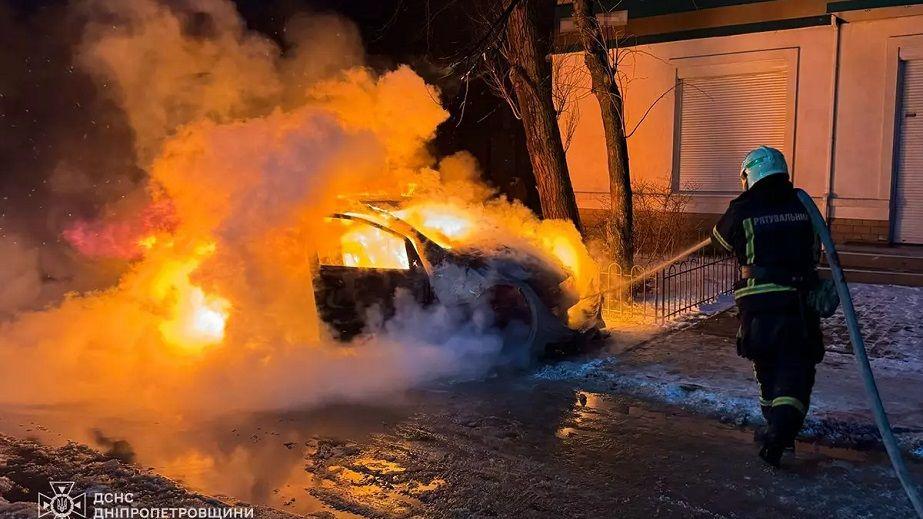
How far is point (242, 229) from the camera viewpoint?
6969mm

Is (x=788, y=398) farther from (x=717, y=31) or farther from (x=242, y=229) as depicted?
(x=717, y=31)

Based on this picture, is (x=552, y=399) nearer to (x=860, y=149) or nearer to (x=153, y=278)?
(x=153, y=278)

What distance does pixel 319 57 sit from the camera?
32.8ft

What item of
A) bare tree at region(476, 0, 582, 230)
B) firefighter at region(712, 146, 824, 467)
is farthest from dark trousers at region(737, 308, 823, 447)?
bare tree at region(476, 0, 582, 230)

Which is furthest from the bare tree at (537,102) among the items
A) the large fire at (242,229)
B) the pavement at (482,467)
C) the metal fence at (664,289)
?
the pavement at (482,467)

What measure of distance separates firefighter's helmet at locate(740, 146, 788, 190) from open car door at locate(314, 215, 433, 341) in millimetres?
2982

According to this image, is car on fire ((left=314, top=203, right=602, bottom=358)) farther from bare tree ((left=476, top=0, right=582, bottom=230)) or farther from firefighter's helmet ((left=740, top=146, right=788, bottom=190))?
bare tree ((left=476, top=0, right=582, bottom=230))

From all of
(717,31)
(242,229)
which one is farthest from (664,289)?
(717,31)

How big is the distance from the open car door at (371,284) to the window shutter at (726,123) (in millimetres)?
8952

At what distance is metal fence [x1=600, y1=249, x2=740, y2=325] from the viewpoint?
9.20m

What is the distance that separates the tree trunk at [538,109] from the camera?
9805mm

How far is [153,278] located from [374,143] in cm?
264

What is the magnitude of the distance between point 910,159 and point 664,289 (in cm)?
555

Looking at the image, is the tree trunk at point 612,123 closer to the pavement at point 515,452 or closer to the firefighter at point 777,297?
the pavement at point 515,452
